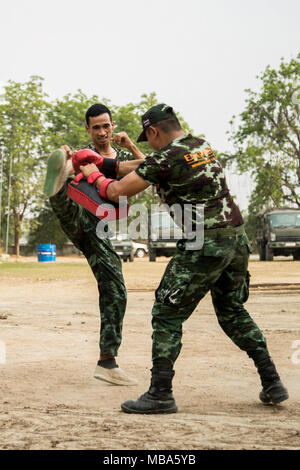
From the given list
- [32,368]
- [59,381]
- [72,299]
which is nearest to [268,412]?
[59,381]

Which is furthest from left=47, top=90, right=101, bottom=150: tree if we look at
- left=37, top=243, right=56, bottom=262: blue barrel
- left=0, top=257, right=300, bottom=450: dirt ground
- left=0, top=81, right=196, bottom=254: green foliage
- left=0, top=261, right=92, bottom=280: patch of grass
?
left=0, top=257, right=300, bottom=450: dirt ground

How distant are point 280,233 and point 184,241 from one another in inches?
1013

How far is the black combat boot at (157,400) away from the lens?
3643 millimetres

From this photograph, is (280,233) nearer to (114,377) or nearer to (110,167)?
(114,377)

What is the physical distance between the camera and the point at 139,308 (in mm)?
9750

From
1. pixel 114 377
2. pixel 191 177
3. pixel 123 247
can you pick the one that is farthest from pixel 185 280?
pixel 123 247

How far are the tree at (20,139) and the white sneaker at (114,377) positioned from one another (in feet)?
144

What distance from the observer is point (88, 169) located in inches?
152

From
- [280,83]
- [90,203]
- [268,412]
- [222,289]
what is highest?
[280,83]

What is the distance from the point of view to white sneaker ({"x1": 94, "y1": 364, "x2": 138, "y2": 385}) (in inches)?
178

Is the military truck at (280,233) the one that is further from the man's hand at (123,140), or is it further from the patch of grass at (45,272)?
the man's hand at (123,140)

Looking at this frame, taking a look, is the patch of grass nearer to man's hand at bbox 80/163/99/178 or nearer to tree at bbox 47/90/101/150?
man's hand at bbox 80/163/99/178

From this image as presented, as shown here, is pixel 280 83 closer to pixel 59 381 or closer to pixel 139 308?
pixel 139 308
